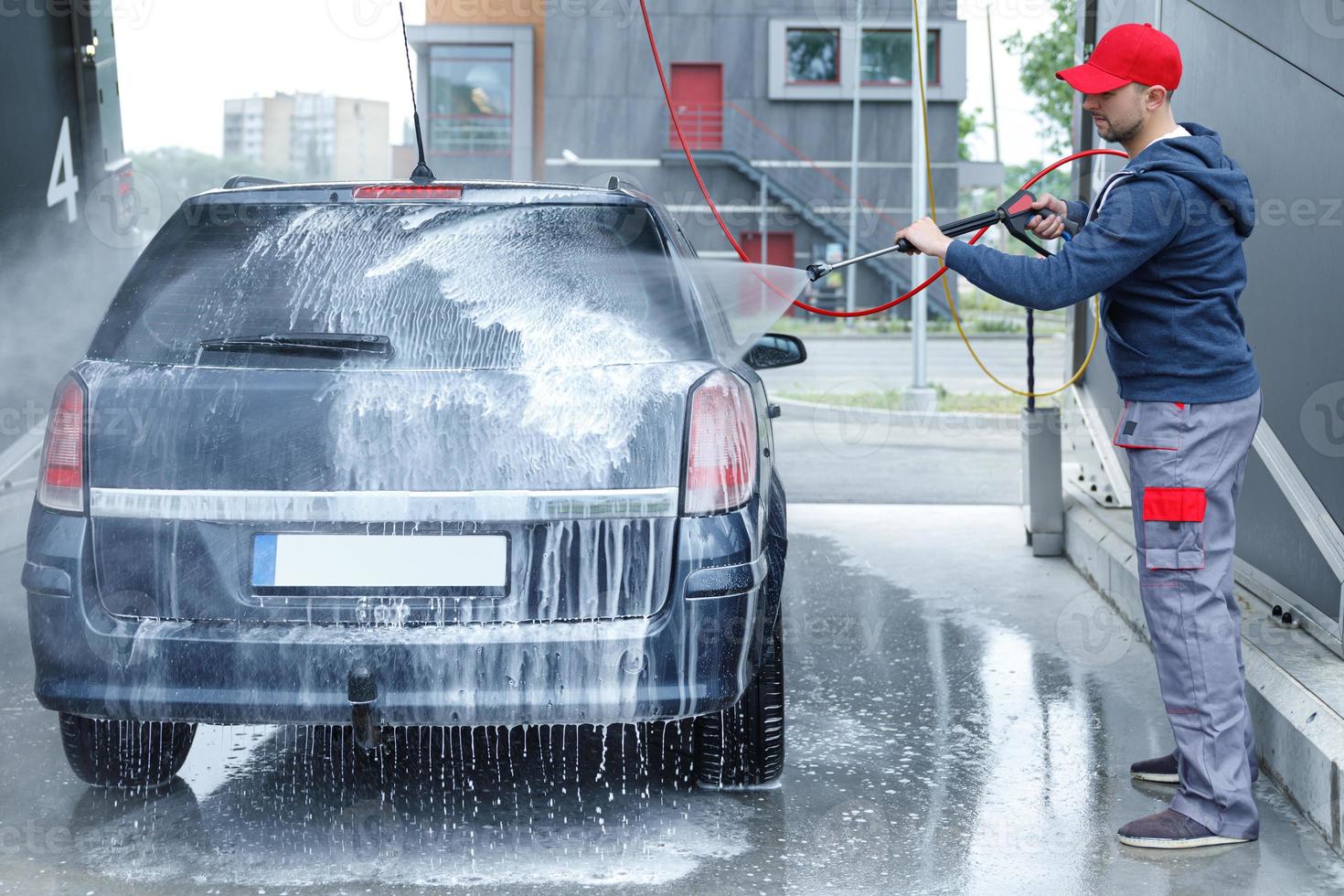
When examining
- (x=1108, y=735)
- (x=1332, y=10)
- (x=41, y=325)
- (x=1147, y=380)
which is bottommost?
(x=1108, y=735)

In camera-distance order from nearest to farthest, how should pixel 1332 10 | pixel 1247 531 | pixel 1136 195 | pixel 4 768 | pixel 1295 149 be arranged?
pixel 1136 195 → pixel 4 768 → pixel 1332 10 → pixel 1295 149 → pixel 1247 531

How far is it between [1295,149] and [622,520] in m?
2.92

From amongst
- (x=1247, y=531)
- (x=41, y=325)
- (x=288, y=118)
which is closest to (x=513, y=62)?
(x=288, y=118)

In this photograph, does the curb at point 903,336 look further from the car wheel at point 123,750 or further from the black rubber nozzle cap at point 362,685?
the black rubber nozzle cap at point 362,685

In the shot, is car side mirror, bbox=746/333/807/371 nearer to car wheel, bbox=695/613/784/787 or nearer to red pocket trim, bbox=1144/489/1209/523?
car wheel, bbox=695/613/784/787

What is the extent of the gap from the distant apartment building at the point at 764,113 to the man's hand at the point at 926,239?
29912mm

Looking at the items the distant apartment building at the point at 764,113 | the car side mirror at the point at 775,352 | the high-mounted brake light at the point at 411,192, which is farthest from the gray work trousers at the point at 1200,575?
the distant apartment building at the point at 764,113

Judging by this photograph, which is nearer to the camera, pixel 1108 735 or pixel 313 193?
pixel 313 193

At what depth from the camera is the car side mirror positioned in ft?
14.9

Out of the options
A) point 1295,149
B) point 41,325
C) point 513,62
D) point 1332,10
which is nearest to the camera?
point 1332,10

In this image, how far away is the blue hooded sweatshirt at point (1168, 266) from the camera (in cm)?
334

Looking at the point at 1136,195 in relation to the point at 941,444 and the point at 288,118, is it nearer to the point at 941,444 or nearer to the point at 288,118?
the point at 941,444

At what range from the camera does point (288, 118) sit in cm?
3253

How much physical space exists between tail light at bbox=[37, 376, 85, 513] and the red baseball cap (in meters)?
2.34
